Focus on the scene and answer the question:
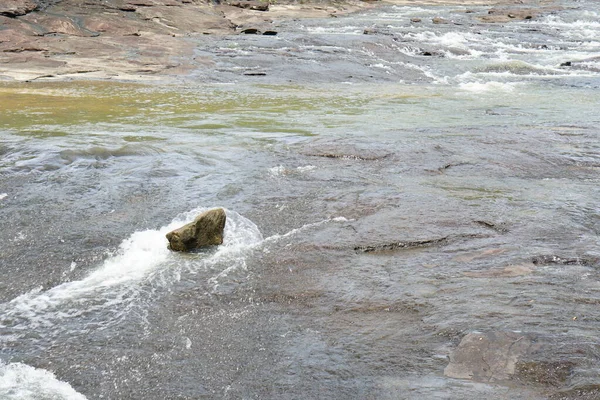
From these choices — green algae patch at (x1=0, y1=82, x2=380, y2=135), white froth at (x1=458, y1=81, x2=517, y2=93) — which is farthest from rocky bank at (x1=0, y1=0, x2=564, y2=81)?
white froth at (x1=458, y1=81, x2=517, y2=93)

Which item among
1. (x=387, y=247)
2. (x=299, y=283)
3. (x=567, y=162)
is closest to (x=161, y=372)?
(x=299, y=283)

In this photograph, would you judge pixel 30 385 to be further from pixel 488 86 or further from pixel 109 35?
pixel 109 35

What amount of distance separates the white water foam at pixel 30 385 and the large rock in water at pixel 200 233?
1857mm

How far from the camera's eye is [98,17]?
75.0ft

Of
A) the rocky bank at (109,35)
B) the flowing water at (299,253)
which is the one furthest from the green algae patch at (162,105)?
the rocky bank at (109,35)

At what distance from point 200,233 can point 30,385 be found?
7.03 ft

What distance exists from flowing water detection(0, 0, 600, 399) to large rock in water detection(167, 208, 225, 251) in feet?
0.39

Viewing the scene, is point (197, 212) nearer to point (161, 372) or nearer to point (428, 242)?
point (428, 242)

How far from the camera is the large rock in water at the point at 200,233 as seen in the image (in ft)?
19.3

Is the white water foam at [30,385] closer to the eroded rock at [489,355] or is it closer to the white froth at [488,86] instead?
the eroded rock at [489,355]

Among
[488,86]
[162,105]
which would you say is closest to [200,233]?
[162,105]

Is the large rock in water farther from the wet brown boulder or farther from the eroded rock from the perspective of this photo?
the wet brown boulder

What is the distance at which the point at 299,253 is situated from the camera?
593 cm

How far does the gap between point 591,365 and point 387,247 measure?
2244 mm
